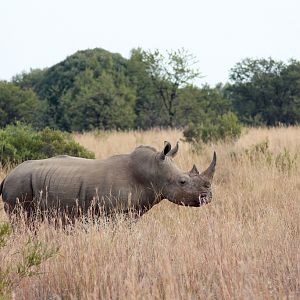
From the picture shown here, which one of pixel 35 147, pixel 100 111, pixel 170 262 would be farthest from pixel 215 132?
pixel 100 111

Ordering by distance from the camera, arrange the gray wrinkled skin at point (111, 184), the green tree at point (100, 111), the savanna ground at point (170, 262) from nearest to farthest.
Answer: the savanna ground at point (170, 262), the gray wrinkled skin at point (111, 184), the green tree at point (100, 111)

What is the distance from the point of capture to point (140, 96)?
3378 cm

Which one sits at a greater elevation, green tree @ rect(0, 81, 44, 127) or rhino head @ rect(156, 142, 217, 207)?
rhino head @ rect(156, 142, 217, 207)

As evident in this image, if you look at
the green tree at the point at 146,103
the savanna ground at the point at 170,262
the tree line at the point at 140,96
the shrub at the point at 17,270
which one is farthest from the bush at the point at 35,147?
the green tree at the point at 146,103

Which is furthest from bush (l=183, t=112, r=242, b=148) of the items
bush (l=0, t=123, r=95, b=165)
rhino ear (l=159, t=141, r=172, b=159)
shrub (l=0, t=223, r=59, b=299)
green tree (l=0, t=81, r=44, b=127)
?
green tree (l=0, t=81, r=44, b=127)

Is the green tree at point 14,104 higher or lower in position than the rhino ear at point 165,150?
lower

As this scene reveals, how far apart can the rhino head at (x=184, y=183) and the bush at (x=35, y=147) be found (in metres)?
4.27

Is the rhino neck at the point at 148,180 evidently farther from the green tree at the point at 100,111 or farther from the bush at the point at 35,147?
the green tree at the point at 100,111

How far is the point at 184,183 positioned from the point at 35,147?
199 inches

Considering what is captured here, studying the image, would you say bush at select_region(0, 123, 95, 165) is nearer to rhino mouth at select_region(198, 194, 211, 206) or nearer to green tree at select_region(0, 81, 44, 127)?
rhino mouth at select_region(198, 194, 211, 206)

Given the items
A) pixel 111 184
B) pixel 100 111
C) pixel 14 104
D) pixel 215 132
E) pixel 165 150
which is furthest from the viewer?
pixel 14 104

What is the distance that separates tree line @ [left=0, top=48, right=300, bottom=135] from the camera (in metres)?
28.1

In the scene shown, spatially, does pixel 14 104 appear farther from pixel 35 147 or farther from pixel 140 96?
pixel 35 147

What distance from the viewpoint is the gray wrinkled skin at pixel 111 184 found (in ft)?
19.4
